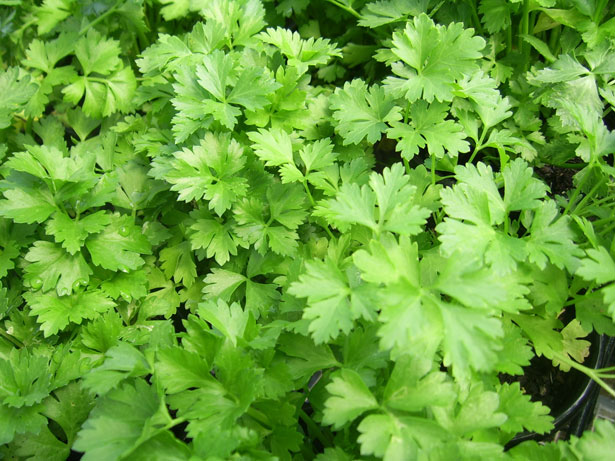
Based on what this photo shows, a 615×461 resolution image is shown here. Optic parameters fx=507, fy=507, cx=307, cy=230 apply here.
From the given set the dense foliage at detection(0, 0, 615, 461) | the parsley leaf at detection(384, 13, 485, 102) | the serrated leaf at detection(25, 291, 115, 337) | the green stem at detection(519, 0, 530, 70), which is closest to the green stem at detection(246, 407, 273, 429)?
the dense foliage at detection(0, 0, 615, 461)

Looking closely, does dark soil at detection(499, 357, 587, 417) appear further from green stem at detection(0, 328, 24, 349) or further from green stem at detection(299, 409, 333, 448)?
green stem at detection(0, 328, 24, 349)

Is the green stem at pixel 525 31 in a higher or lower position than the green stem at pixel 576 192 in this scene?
higher

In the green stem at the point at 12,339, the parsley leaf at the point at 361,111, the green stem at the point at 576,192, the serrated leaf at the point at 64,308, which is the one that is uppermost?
the parsley leaf at the point at 361,111

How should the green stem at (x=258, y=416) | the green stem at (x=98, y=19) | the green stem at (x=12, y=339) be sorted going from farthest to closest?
the green stem at (x=98, y=19), the green stem at (x=12, y=339), the green stem at (x=258, y=416)

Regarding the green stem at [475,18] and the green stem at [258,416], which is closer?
the green stem at [258,416]

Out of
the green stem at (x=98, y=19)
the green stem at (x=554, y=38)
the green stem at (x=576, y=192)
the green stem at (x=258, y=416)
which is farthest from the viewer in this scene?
the green stem at (x=98, y=19)

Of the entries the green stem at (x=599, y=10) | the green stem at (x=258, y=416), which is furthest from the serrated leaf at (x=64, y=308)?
the green stem at (x=599, y=10)

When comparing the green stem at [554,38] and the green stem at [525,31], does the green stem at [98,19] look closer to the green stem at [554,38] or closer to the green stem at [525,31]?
the green stem at [525,31]

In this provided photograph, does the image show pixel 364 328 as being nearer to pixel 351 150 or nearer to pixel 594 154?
pixel 351 150
